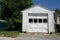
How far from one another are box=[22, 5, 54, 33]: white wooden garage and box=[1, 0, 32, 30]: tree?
15.3 ft

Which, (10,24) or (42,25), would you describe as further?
(10,24)

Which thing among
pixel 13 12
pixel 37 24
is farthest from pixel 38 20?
pixel 13 12

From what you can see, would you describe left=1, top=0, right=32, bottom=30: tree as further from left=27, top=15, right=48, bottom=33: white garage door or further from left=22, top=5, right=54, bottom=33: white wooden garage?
left=27, top=15, right=48, bottom=33: white garage door

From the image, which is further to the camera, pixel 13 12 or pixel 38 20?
pixel 13 12

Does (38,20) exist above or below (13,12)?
below

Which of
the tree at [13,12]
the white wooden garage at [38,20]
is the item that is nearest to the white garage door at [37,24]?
the white wooden garage at [38,20]

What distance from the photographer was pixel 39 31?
1888 cm

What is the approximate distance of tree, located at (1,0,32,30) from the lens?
2342 cm

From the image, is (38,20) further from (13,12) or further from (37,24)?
(13,12)

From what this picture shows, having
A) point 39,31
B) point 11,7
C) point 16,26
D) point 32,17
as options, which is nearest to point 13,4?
point 11,7

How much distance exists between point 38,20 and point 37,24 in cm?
54

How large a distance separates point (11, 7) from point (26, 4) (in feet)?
8.61

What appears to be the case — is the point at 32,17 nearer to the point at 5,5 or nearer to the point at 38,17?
the point at 38,17

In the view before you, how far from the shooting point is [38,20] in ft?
62.3
